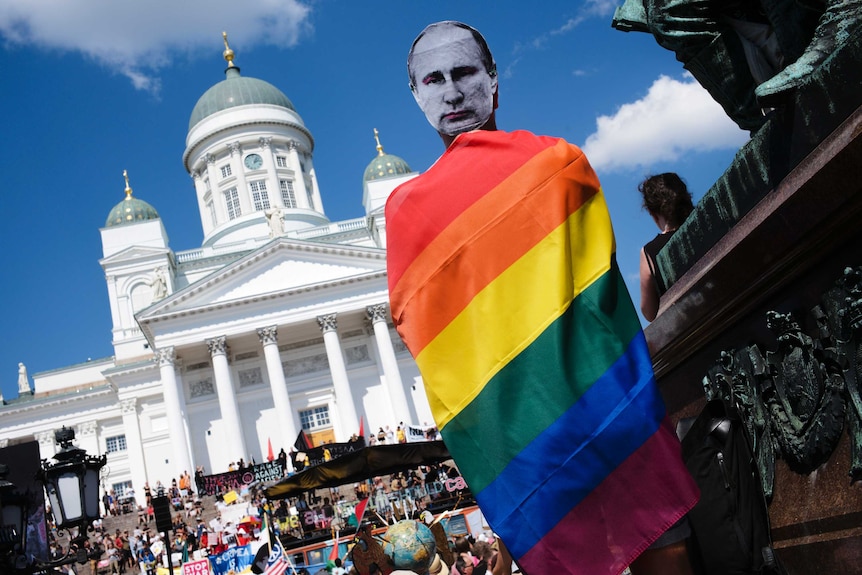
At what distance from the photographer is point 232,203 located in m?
62.7

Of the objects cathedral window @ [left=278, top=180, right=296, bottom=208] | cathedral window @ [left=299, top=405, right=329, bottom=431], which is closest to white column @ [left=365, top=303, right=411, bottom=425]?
cathedral window @ [left=299, top=405, right=329, bottom=431]

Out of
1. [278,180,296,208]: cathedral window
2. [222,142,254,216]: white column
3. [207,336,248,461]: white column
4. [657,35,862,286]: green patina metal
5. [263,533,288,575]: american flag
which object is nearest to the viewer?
[657,35,862,286]: green patina metal

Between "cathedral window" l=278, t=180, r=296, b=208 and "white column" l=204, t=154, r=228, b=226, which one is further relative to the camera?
"white column" l=204, t=154, r=228, b=226

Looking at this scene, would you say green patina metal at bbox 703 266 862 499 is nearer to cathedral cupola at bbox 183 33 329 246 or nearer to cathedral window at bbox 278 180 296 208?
cathedral cupola at bbox 183 33 329 246

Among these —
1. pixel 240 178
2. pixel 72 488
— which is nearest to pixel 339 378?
pixel 240 178

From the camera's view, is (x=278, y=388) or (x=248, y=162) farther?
(x=248, y=162)

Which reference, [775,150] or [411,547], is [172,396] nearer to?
[411,547]

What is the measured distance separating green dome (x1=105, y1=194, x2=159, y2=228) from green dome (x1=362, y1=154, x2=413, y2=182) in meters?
15.8

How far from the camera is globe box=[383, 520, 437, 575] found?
819 centimetres

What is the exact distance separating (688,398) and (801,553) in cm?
87

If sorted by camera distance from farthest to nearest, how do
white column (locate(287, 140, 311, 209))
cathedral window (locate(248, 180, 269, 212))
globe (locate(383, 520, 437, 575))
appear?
1. white column (locate(287, 140, 311, 209))
2. cathedral window (locate(248, 180, 269, 212))
3. globe (locate(383, 520, 437, 575))

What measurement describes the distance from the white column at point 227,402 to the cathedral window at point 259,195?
1654 centimetres

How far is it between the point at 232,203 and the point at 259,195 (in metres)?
2.17

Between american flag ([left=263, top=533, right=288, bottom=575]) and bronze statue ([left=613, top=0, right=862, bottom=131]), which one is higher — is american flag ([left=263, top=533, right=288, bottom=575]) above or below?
below
